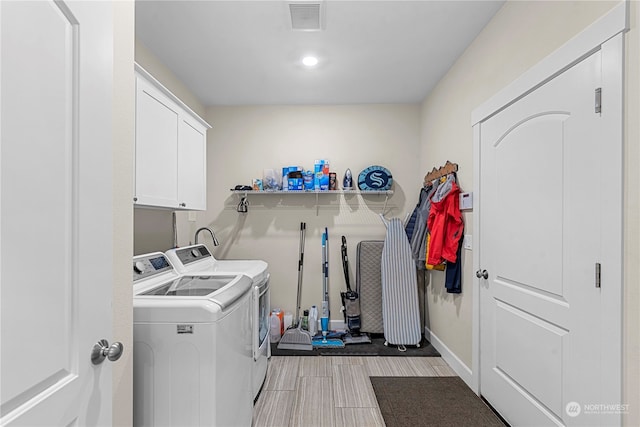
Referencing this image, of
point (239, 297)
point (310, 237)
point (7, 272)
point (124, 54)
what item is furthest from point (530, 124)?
point (310, 237)

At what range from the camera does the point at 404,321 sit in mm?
3107

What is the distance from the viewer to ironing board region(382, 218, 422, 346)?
309cm

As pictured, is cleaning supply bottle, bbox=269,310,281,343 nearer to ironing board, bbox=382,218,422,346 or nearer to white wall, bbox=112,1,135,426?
ironing board, bbox=382,218,422,346

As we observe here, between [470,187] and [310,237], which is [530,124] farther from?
[310,237]

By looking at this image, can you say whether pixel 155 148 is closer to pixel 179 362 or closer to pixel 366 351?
pixel 179 362

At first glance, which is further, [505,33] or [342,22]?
[342,22]

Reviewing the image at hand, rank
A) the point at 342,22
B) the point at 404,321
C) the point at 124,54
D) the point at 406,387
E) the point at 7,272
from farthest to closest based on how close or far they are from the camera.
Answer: the point at 404,321 → the point at 406,387 → the point at 342,22 → the point at 124,54 → the point at 7,272

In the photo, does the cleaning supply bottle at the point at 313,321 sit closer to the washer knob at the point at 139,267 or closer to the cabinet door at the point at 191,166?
the cabinet door at the point at 191,166

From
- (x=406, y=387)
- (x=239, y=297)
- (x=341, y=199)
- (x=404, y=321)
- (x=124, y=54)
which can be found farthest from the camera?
(x=341, y=199)

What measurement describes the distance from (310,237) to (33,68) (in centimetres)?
302

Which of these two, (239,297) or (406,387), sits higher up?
(239,297)

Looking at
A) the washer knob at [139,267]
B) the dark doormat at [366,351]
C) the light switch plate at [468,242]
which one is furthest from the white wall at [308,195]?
the washer knob at [139,267]

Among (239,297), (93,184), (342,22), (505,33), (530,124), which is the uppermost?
(342,22)

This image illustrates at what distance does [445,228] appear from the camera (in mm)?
2609
